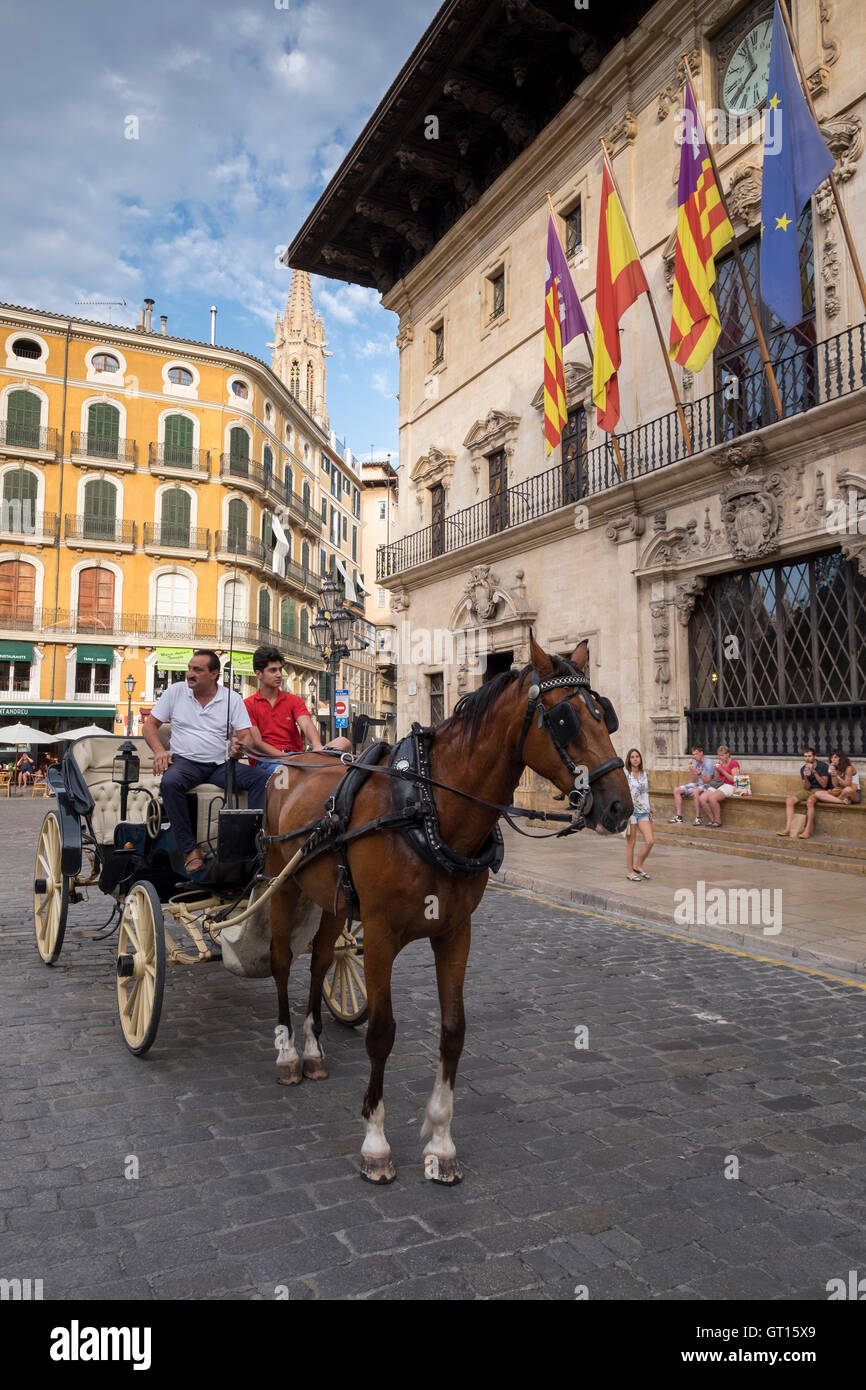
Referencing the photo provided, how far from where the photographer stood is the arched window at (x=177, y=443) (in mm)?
38344

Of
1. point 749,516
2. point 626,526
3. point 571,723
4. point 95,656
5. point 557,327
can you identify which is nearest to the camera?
point 571,723

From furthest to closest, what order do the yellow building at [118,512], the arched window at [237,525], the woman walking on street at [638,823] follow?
the arched window at [237,525]
the yellow building at [118,512]
the woman walking on street at [638,823]

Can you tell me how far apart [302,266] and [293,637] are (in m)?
22.4

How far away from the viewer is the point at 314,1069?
403 cm

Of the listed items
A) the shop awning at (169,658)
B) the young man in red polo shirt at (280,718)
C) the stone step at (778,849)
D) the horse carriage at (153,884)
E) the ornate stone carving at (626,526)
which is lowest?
the stone step at (778,849)

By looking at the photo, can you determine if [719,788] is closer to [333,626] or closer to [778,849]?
[778,849]

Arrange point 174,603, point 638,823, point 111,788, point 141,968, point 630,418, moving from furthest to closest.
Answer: point 174,603, point 630,418, point 638,823, point 111,788, point 141,968

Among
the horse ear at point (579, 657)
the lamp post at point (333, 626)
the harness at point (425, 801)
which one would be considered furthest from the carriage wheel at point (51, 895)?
the lamp post at point (333, 626)

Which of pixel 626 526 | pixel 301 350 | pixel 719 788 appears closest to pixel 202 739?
pixel 719 788

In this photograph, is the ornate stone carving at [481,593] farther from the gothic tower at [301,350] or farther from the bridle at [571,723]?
the gothic tower at [301,350]

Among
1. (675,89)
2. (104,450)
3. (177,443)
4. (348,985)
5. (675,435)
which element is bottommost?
(348,985)

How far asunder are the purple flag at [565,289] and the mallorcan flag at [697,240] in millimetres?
2765

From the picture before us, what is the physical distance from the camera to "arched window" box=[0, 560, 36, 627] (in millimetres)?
35500

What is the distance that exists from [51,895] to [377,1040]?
387 cm
